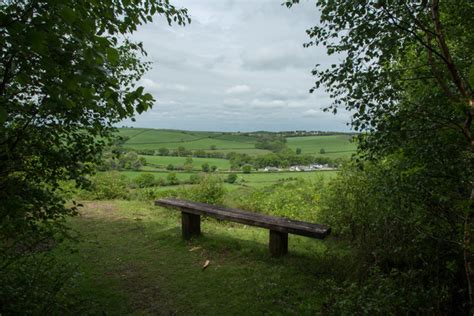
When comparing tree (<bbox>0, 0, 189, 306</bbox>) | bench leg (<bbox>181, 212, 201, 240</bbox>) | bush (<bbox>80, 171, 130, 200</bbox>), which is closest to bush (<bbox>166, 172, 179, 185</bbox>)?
bush (<bbox>80, 171, 130, 200</bbox>)

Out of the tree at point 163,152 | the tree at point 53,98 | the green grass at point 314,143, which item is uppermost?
the tree at point 53,98

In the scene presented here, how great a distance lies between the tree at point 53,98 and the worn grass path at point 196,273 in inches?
23.1

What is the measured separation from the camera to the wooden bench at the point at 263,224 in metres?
4.40

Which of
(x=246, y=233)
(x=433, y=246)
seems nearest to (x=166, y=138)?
(x=246, y=233)

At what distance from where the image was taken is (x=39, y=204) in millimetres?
2525

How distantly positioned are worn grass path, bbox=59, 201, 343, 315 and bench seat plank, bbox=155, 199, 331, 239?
53 centimetres

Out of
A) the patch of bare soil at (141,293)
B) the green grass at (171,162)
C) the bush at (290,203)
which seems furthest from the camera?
the green grass at (171,162)

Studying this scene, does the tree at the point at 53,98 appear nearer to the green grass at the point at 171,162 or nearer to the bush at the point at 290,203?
the bush at the point at 290,203

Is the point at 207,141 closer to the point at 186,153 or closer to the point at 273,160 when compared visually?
the point at 186,153

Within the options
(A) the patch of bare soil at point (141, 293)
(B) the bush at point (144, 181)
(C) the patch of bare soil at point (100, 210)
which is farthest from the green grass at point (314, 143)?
(A) the patch of bare soil at point (141, 293)

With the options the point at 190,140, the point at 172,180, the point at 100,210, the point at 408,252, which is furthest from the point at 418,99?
the point at 190,140

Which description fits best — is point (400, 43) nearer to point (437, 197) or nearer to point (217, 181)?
point (437, 197)

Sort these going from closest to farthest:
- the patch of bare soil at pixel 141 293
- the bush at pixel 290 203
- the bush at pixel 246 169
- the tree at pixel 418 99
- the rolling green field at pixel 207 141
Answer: the tree at pixel 418 99, the patch of bare soil at pixel 141 293, the bush at pixel 290 203, the bush at pixel 246 169, the rolling green field at pixel 207 141

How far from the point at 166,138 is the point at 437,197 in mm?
28029
